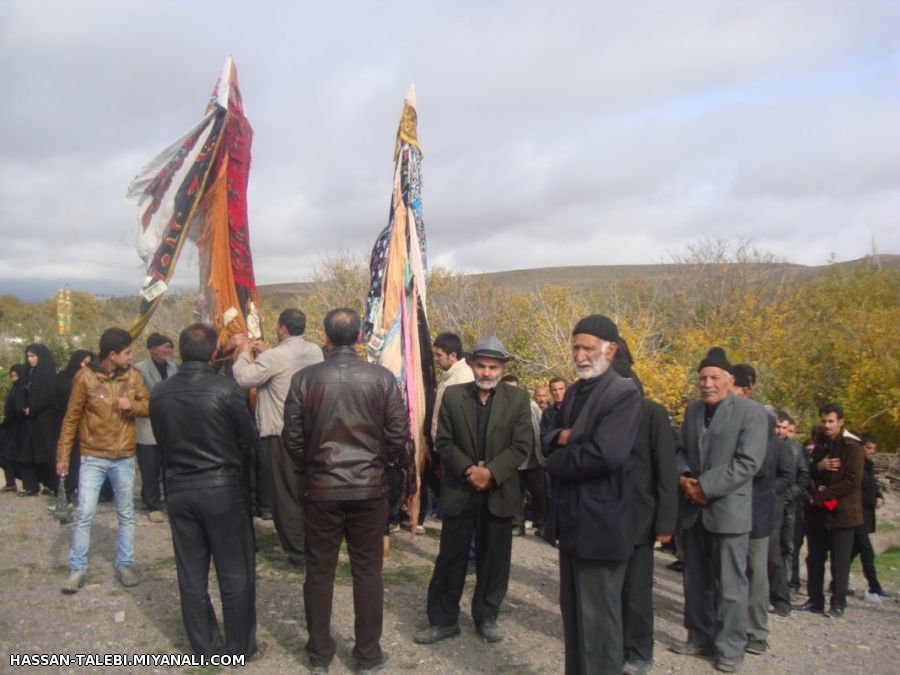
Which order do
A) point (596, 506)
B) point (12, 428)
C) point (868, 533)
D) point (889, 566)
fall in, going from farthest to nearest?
point (889, 566) → point (12, 428) → point (868, 533) → point (596, 506)

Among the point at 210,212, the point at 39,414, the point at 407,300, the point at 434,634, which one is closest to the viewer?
the point at 434,634

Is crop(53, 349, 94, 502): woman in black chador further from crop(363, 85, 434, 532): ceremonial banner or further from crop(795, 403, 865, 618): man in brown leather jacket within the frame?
crop(795, 403, 865, 618): man in brown leather jacket

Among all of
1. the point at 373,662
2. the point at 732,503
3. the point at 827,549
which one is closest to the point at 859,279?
the point at 827,549

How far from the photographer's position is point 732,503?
459 centimetres

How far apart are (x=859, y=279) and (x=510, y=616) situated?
28.6m

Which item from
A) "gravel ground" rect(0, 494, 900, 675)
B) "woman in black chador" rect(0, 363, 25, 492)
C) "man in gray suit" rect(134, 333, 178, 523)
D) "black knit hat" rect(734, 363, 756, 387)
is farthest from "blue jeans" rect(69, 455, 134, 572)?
"black knit hat" rect(734, 363, 756, 387)

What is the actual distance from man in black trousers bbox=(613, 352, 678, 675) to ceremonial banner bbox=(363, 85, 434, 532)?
2.26 metres

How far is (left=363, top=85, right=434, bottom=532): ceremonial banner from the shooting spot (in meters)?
6.04

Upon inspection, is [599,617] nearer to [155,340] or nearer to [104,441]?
[104,441]

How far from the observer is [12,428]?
346 inches

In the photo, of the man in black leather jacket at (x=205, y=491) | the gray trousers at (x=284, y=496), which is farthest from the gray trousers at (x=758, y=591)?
the gray trousers at (x=284, y=496)

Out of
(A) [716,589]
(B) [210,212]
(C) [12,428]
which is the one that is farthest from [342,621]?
(C) [12,428]

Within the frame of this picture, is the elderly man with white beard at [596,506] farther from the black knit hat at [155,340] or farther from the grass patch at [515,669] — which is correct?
the black knit hat at [155,340]

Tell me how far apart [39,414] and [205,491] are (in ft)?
18.9
